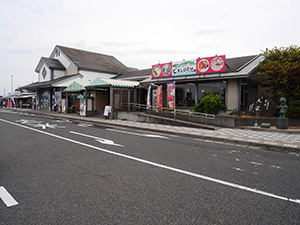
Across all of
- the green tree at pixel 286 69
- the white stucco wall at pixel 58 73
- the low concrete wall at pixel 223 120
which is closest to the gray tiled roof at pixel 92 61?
the white stucco wall at pixel 58 73

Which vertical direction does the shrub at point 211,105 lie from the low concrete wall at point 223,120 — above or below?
above

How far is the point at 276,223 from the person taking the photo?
283 centimetres

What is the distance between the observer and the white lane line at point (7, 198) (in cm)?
329

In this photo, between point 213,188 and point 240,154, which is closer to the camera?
point 213,188

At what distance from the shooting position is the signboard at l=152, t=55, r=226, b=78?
17.1 m

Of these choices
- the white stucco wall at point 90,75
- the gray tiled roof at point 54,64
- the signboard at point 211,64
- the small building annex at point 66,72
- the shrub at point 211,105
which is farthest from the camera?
the gray tiled roof at point 54,64

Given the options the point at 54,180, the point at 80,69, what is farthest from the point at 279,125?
the point at 80,69

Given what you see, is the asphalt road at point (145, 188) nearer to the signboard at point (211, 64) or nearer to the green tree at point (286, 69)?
the green tree at point (286, 69)

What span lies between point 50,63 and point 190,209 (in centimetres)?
3543

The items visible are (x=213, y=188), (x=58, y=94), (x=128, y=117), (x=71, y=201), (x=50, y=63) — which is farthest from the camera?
(x=50, y=63)

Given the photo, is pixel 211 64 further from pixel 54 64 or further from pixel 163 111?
pixel 54 64

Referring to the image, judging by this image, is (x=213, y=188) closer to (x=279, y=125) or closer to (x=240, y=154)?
(x=240, y=154)

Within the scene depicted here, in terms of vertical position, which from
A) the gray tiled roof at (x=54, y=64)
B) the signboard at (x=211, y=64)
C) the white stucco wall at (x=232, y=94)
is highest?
the gray tiled roof at (x=54, y=64)

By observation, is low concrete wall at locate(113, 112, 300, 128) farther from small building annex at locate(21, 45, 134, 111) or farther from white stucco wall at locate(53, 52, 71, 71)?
white stucco wall at locate(53, 52, 71, 71)
